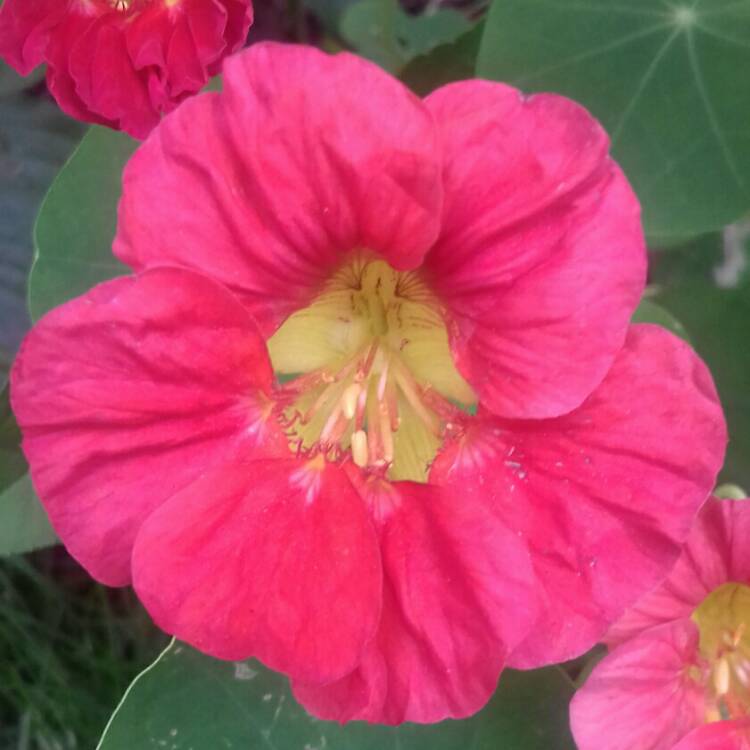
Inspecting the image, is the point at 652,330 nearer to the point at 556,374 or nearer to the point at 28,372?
the point at 556,374

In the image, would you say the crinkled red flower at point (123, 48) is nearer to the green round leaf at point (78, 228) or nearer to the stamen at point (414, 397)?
the green round leaf at point (78, 228)

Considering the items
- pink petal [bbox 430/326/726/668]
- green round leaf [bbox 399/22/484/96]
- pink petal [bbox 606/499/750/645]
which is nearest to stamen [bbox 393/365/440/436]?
pink petal [bbox 430/326/726/668]

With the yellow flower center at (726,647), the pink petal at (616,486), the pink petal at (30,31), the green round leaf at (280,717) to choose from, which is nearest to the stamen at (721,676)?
the yellow flower center at (726,647)

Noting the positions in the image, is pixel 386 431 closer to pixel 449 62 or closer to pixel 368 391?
pixel 368 391

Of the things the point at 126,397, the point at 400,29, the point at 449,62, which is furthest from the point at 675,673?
the point at 400,29

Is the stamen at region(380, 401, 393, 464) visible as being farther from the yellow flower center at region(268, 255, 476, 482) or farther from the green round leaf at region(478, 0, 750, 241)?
the green round leaf at region(478, 0, 750, 241)

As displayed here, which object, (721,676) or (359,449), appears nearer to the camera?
(359,449)
